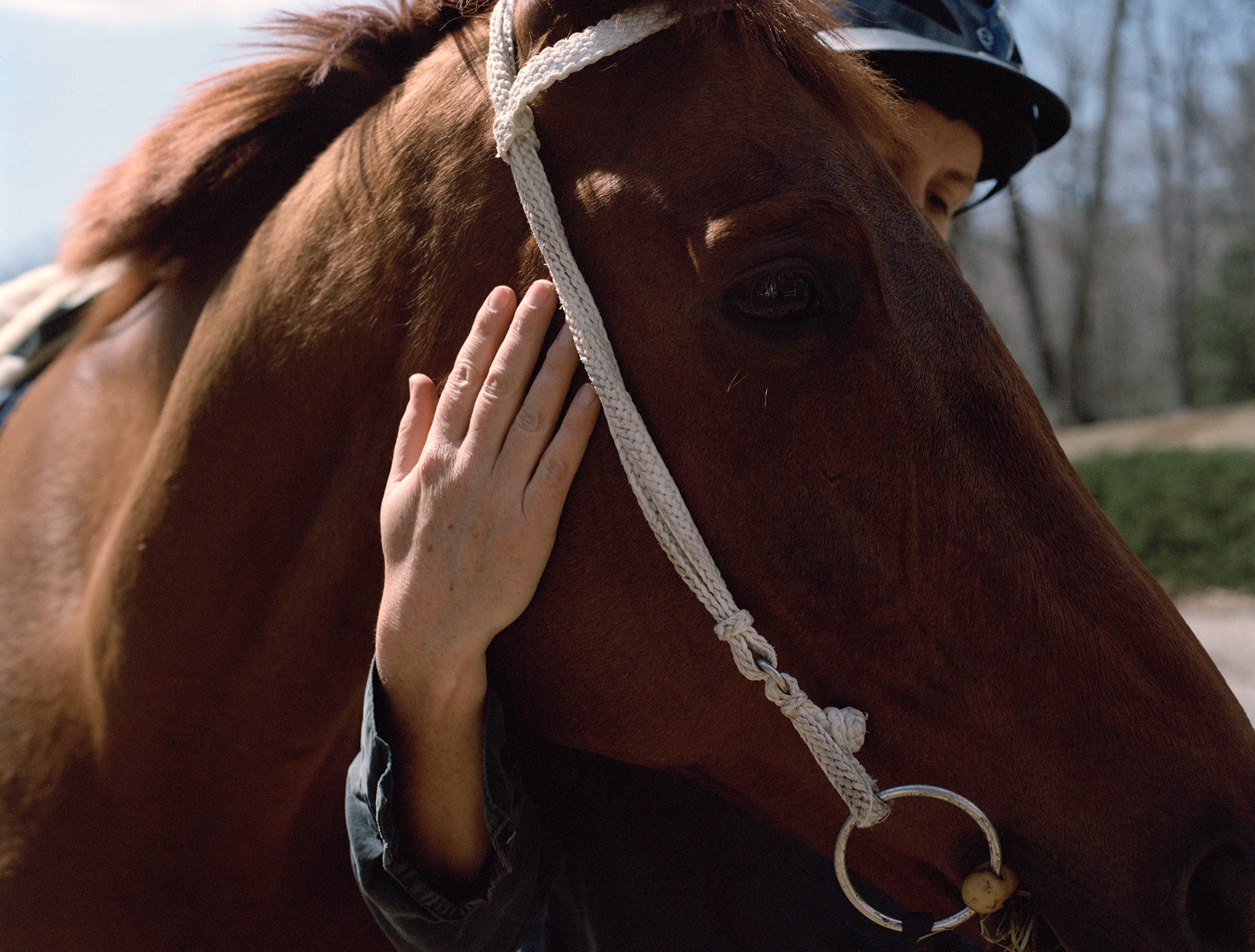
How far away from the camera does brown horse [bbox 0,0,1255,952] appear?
105 cm

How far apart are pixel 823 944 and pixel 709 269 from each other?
3.51 feet

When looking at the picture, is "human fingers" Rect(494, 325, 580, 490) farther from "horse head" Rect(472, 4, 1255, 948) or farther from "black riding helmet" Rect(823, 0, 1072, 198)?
"black riding helmet" Rect(823, 0, 1072, 198)

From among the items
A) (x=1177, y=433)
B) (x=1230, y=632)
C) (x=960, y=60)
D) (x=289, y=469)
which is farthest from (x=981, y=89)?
(x=1177, y=433)

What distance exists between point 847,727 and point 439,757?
1.63ft

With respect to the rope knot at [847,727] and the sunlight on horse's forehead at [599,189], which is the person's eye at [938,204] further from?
the rope knot at [847,727]

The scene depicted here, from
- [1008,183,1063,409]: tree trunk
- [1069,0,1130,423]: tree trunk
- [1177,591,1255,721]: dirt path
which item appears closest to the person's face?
[1177,591,1255,721]: dirt path

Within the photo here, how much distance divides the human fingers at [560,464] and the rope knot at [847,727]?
0.37 metres

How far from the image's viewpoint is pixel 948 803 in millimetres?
1085

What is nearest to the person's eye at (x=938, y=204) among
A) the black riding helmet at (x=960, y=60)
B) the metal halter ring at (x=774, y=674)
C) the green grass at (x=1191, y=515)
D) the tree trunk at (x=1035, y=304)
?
the black riding helmet at (x=960, y=60)

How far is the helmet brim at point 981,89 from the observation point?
1.83m

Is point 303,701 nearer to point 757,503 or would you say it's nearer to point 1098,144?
point 757,503

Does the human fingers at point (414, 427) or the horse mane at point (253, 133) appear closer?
the human fingers at point (414, 427)

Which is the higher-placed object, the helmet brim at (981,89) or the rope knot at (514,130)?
the rope knot at (514,130)

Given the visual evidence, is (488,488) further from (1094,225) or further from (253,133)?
(1094,225)
